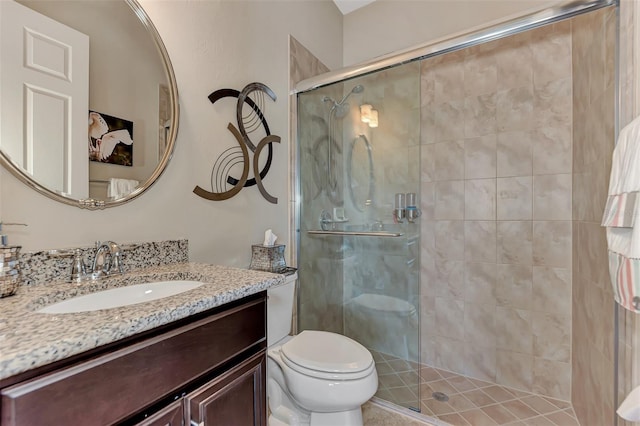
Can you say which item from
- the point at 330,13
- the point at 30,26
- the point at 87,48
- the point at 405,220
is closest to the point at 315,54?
the point at 330,13

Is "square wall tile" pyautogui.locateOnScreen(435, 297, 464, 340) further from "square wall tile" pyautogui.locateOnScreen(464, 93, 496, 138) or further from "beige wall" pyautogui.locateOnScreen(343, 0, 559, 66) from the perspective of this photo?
"beige wall" pyautogui.locateOnScreen(343, 0, 559, 66)

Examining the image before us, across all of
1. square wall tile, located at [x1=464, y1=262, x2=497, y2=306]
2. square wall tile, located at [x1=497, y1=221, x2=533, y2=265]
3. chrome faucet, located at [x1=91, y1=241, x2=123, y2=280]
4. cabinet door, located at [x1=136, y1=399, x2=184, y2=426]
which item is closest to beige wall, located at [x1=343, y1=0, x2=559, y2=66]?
square wall tile, located at [x1=497, y1=221, x2=533, y2=265]

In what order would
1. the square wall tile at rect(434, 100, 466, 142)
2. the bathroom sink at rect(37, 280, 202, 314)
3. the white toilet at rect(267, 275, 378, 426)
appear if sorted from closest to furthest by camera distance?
the bathroom sink at rect(37, 280, 202, 314) → the white toilet at rect(267, 275, 378, 426) → the square wall tile at rect(434, 100, 466, 142)

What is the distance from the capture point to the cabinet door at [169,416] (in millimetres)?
630

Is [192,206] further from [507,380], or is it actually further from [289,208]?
[507,380]

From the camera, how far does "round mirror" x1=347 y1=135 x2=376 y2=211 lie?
6.77 feet

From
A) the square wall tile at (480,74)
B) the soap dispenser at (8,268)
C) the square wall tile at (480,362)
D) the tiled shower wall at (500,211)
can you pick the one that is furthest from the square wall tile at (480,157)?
the soap dispenser at (8,268)

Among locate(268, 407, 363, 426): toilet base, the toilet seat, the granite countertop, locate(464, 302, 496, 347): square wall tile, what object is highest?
the granite countertop

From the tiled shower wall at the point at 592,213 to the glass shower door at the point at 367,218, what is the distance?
83 centimetres

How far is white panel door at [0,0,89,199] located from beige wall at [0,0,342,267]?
0.09 meters

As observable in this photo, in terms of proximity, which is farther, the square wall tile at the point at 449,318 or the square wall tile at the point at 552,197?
the square wall tile at the point at 449,318

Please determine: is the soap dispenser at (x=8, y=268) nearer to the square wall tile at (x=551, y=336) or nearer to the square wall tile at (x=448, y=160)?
the square wall tile at (x=448, y=160)

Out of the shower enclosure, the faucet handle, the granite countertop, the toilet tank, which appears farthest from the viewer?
the shower enclosure

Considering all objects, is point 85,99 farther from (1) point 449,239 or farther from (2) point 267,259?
(1) point 449,239
